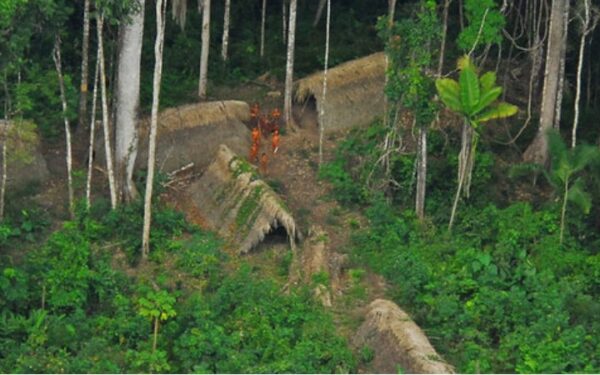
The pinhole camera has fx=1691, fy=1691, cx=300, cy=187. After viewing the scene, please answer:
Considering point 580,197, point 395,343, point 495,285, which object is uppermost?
point 580,197

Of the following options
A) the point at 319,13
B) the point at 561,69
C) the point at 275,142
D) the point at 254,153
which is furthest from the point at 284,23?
the point at 561,69

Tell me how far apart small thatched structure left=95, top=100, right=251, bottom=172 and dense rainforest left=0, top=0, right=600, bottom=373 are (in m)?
0.04

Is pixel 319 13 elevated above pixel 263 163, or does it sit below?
above

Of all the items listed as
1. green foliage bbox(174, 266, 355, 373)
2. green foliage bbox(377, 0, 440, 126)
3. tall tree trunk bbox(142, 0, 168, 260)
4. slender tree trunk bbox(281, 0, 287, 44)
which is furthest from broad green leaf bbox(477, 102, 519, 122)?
slender tree trunk bbox(281, 0, 287, 44)

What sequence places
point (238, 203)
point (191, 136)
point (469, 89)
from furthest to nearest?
point (191, 136) < point (238, 203) < point (469, 89)

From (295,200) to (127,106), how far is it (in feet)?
10.2

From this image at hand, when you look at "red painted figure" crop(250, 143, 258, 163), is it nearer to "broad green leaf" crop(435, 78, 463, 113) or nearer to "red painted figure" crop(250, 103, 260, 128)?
"red painted figure" crop(250, 103, 260, 128)

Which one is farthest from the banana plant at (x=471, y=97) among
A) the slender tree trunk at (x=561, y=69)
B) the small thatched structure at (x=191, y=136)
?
the small thatched structure at (x=191, y=136)

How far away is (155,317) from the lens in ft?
76.6

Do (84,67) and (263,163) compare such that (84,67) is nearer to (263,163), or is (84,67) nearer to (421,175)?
(263,163)

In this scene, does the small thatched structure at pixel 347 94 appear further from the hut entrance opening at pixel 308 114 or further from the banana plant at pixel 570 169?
the banana plant at pixel 570 169

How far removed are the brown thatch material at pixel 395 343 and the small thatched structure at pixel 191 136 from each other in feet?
16.7

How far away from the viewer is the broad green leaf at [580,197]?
976 inches

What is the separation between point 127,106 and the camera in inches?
1028
